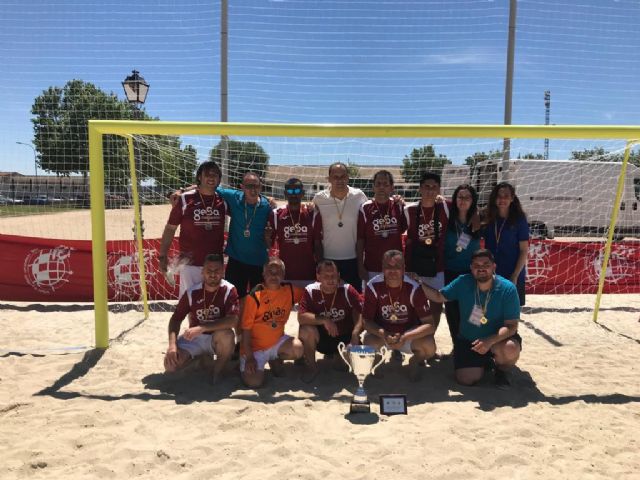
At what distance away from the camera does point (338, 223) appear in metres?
4.13

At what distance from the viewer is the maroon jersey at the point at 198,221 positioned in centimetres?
418

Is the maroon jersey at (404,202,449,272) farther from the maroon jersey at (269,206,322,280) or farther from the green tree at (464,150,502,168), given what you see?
the green tree at (464,150,502,168)

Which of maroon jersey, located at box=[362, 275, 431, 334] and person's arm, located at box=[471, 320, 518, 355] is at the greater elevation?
maroon jersey, located at box=[362, 275, 431, 334]

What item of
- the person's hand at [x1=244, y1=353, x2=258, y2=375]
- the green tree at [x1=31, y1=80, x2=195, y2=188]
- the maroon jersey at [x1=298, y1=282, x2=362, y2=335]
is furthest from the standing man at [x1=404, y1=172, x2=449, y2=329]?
the green tree at [x1=31, y1=80, x2=195, y2=188]

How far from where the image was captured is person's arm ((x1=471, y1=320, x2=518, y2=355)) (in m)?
3.50

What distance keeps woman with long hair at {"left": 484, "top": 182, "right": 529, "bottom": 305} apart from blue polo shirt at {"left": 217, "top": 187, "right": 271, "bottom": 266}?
6.76 ft

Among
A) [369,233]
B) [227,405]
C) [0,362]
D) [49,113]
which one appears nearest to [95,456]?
[227,405]

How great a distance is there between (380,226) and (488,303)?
1.11 metres

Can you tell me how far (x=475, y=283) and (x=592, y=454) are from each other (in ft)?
4.62

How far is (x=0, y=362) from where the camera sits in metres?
4.11

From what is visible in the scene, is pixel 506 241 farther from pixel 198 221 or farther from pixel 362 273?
pixel 198 221

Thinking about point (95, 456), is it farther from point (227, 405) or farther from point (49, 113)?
point (49, 113)

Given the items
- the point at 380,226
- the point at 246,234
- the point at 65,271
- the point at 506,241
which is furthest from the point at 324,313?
Result: the point at 65,271

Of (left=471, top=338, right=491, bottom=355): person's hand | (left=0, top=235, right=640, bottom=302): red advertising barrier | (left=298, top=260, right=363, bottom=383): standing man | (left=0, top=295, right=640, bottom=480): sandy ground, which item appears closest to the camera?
(left=0, top=295, right=640, bottom=480): sandy ground
